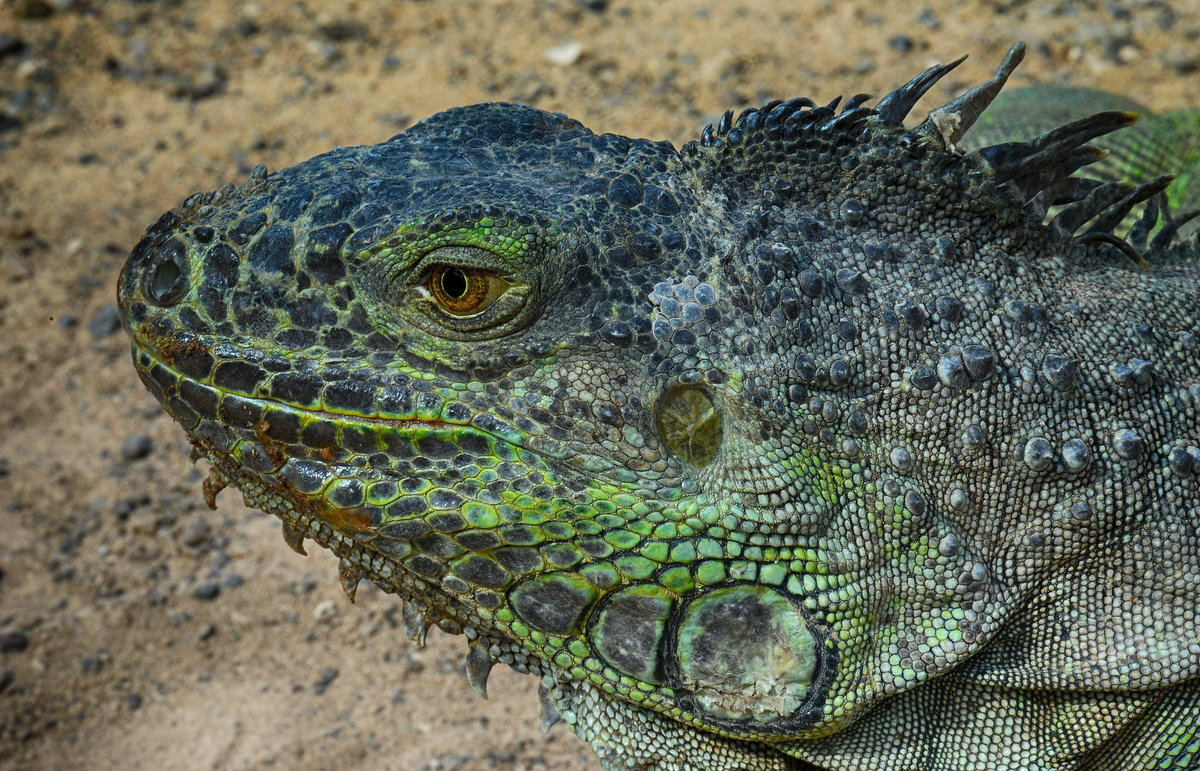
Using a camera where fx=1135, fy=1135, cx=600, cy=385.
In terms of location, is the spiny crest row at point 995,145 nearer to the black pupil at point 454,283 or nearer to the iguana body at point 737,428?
the iguana body at point 737,428

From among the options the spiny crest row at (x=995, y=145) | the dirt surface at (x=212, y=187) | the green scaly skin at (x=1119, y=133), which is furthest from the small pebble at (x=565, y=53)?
the spiny crest row at (x=995, y=145)

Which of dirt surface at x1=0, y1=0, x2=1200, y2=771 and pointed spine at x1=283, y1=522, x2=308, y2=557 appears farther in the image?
dirt surface at x1=0, y1=0, x2=1200, y2=771

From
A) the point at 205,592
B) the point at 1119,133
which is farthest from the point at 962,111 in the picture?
the point at 205,592

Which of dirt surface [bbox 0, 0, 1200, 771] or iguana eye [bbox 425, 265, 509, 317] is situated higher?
iguana eye [bbox 425, 265, 509, 317]

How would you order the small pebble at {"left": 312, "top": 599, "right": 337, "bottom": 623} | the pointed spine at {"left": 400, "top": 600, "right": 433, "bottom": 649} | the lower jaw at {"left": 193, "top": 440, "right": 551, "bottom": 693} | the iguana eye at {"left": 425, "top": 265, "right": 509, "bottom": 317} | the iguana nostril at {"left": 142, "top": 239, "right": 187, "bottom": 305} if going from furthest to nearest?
the small pebble at {"left": 312, "top": 599, "right": 337, "bottom": 623} → the pointed spine at {"left": 400, "top": 600, "right": 433, "bottom": 649} → the lower jaw at {"left": 193, "top": 440, "right": 551, "bottom": 693} → the iguana nostril at {"left": 142, "top": 239, "right": 187, "bottom": 305} → the iguana eye at {"left": 425, "top": 265, "right": 509, "bottom": 317}

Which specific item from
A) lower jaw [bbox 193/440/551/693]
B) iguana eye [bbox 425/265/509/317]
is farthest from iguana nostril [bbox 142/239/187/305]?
iguana eye [bbox 425/265/509/317]

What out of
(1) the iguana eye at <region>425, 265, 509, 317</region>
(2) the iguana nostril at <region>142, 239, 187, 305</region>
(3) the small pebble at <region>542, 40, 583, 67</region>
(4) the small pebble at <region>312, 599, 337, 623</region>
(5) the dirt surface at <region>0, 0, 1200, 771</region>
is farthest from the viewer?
(3) the small pebble at <region>542, 40, 583, 67</region>

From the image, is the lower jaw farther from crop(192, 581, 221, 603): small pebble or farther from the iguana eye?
crop(192, 581, 221, 603): small pebble
